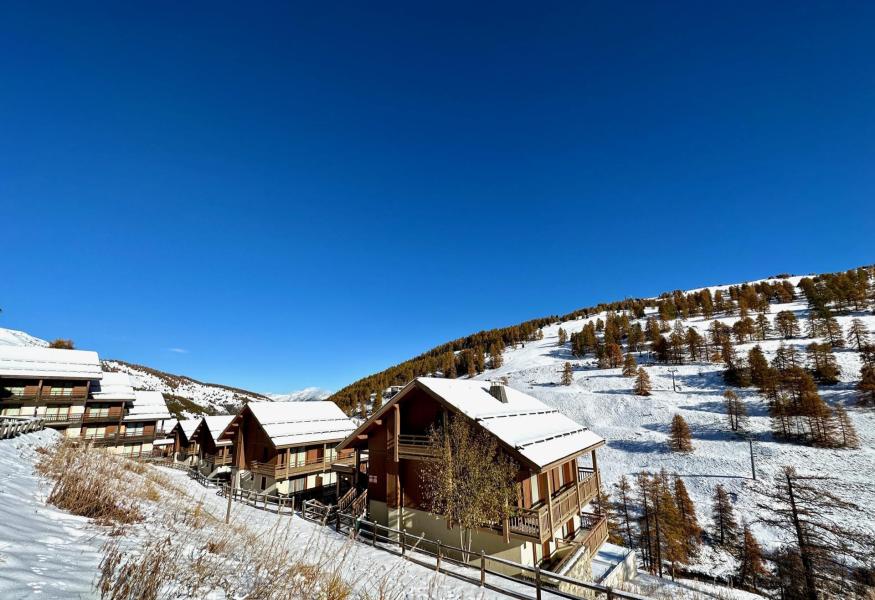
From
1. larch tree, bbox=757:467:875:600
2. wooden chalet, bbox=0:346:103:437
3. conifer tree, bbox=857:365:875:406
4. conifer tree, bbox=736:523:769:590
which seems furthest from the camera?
conifer tree, bbox=857:365:875:406

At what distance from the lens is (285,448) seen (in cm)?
3297

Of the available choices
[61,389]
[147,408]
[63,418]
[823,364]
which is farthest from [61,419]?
[823,364]

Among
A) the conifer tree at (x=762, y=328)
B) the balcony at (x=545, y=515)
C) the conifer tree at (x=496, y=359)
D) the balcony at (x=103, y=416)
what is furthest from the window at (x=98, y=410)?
the conifer tree at (x=762, y=328)

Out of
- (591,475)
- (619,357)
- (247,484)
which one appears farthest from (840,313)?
(247,484)

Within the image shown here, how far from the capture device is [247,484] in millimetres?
35688

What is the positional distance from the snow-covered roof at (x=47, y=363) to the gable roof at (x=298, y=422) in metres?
20.9

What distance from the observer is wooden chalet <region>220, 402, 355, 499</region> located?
109ft

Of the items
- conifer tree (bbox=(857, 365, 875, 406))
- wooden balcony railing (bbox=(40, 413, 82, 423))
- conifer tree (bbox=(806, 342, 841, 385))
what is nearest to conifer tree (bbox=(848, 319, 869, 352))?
conifer tree (bbox=(806, 342, 841, 385))

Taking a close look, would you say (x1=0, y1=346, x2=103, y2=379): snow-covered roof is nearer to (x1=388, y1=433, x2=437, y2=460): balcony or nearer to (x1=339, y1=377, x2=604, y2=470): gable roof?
(x1=339, y1=377, x2=604, y2=470): gable roof

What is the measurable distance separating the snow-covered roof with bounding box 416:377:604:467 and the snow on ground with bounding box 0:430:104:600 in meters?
14.6

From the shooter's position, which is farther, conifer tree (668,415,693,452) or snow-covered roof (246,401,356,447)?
conifer tree (668,415,693,452)

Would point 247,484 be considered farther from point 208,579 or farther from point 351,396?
point 351,396

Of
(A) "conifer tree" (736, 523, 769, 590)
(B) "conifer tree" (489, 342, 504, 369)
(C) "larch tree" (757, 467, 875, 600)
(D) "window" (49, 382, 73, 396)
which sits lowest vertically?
(A) "conifer tree" (736, 523, 769, 590)

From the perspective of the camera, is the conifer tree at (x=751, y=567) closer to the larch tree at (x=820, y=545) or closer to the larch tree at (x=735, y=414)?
the larch tree at (x=820, y=545)
